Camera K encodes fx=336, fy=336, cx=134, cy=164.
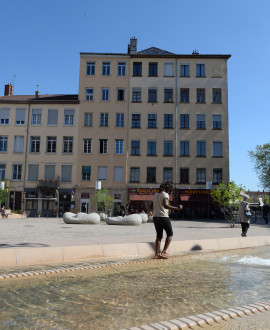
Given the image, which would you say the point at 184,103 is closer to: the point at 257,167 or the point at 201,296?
the point at 257,167

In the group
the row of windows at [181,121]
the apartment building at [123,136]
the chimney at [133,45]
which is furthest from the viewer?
the chimney at [133,45]

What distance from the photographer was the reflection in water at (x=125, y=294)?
10.7ft

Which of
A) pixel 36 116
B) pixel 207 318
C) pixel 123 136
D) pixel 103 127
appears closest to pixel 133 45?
pixel 103 127

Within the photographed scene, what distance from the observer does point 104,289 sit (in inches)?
178

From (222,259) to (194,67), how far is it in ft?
125

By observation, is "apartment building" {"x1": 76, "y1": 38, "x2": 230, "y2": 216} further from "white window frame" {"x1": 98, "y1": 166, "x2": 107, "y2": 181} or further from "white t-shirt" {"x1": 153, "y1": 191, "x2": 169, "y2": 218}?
"white t-shirt" {"x1": 153, "y1": 191, "x2": 169, "y2": 218}

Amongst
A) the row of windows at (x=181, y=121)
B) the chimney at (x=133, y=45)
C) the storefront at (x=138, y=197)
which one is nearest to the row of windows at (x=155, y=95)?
the row of windows at (x=181, y=121)

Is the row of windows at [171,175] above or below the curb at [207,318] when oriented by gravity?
A: above

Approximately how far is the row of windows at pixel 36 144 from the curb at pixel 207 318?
3909 centimetres

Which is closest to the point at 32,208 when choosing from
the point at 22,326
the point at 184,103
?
the point at 184,103

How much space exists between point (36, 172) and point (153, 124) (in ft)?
50.9

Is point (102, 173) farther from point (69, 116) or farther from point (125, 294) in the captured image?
point (125, 294)

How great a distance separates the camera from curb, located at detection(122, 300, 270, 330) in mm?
2893

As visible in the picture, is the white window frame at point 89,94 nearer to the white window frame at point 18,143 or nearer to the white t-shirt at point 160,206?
the white window frame at point 18,143
